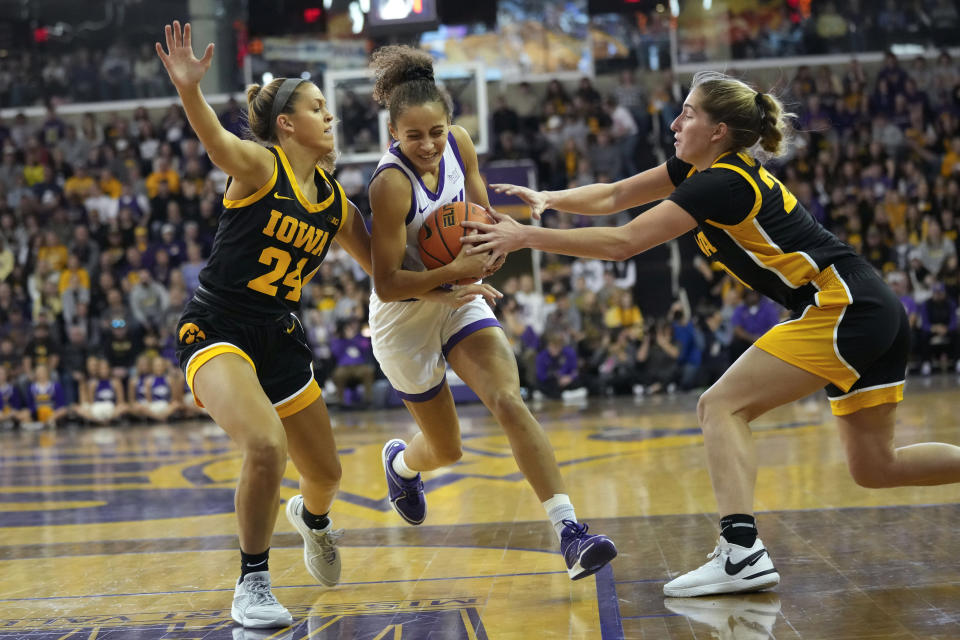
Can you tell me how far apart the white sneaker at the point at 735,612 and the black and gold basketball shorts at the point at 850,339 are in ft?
2.66

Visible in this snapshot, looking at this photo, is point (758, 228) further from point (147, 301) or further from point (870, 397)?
point (147, 301)

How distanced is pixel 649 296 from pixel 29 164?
35.8ft

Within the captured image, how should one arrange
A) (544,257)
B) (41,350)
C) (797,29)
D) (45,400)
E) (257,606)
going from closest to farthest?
(257,606) < (45,400) < (41,350) < (544,257) < (797,29)

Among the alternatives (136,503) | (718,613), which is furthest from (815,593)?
(136,503)

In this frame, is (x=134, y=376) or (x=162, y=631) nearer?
(x=162, y=631)

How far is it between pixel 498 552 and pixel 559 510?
864 mm

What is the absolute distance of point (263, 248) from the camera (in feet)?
12.1

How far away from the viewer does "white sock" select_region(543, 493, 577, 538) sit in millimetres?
3746

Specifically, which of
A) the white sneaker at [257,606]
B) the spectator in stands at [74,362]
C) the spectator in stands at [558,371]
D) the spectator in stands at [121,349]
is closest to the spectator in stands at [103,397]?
the spectator in stands at [121,349]

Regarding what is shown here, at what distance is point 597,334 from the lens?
12945mm

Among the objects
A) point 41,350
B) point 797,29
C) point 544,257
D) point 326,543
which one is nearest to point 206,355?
point 326,543

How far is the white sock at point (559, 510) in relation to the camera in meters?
3.75

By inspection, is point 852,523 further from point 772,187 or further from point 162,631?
point 162,631

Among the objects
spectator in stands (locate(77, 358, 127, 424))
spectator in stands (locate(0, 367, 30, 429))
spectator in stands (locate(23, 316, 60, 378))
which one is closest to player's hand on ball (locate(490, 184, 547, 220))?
spectator in stands (locate(77, 358, 127, 424))
